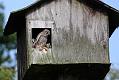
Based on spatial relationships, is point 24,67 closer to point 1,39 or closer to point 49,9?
point 49,9

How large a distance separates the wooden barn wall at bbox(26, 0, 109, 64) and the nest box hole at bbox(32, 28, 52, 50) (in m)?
0.12

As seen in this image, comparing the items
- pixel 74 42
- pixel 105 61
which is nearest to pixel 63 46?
pixel 74 42

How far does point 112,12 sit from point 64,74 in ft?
4.90

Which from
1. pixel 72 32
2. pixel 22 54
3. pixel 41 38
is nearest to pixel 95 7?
pixel 72 32

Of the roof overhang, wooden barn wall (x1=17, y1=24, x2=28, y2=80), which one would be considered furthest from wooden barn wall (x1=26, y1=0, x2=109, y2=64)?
wooden barn wall (x1=17, y1=24, x2=28, y2=80)

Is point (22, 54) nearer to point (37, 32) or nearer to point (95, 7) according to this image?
point (37, 32)

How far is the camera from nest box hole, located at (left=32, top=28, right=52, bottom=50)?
9.60 metres

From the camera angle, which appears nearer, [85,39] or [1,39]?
[85,39]

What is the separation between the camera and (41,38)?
9.72 m

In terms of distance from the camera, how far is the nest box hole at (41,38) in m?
9.60

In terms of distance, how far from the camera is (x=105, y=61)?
9.54 meters

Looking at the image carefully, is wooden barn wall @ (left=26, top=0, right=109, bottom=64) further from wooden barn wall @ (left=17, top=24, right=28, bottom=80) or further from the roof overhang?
wooden barn wall @ (left=17, top=24, right=28, bottom=80)

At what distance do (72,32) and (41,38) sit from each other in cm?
59

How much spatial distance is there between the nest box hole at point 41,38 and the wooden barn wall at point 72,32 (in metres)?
0.12
